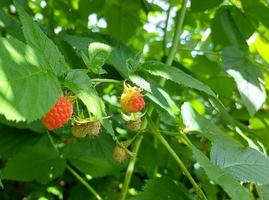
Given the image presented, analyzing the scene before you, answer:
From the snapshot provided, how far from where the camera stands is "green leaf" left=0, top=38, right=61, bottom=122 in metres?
0.66

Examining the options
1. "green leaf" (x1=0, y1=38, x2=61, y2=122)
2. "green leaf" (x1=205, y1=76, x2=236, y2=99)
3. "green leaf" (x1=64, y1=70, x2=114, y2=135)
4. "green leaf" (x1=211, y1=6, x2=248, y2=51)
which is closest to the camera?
"green leaf" (x1=0, y1=38, x2=61, y2=122)

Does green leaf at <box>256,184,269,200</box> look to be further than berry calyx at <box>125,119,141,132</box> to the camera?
Yes

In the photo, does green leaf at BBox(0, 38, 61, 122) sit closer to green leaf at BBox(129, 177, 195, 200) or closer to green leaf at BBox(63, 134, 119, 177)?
green leaf at BBox(129, 177, 195, 200)

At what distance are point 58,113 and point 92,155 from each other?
0.75m

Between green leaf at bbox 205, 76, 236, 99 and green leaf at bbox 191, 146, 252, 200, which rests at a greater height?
green leaf at bbox 191, 146, 252, 200

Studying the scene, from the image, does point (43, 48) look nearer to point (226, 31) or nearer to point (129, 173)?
point (129, 173)

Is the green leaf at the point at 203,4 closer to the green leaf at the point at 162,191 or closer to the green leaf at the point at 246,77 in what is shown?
the green leaf at the point at 246,77

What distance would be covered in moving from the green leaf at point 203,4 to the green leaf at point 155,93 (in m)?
0.67

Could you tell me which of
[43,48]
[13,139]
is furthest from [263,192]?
[13,139]

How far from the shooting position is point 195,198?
3.63 feet

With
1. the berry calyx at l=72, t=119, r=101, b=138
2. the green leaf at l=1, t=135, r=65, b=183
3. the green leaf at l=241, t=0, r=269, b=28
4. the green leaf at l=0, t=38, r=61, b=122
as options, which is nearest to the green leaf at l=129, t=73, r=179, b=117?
the berry calyx at l=72, t=119, r=101, b=138

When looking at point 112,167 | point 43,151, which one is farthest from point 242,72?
point 43,151

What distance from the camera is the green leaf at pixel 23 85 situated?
2.17ft

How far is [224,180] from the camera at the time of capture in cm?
89
